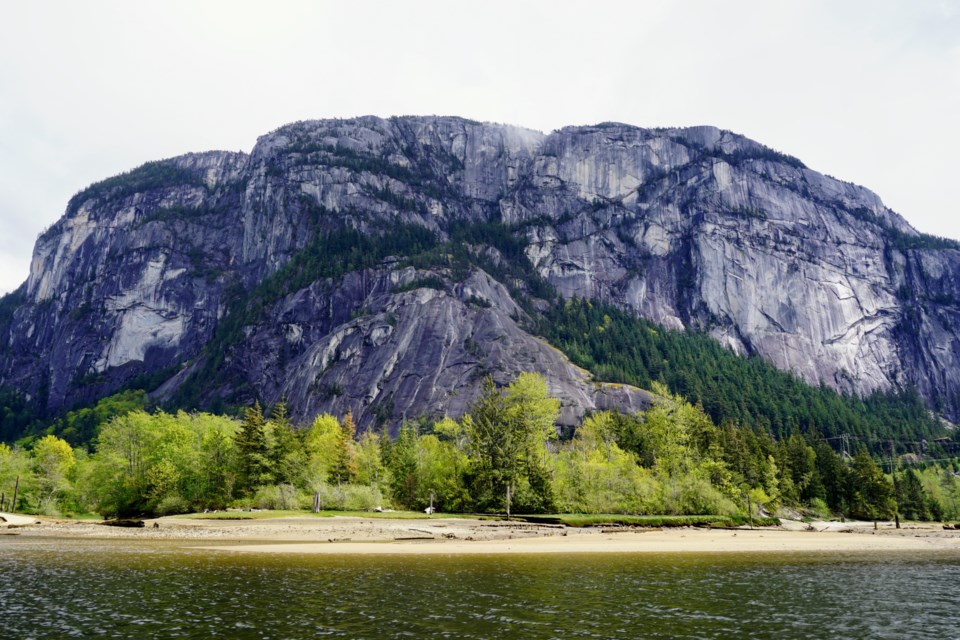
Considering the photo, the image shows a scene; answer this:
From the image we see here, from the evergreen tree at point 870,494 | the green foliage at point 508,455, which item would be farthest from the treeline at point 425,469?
the evergreen tree at point 870,494

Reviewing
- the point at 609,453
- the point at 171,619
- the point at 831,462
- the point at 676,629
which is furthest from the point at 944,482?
the point at 171,619

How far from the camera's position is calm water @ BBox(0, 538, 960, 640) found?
699 inches

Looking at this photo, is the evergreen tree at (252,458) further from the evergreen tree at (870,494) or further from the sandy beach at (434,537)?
the evergreen tree at (870,494)

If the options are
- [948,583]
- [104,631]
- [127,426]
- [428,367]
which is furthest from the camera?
[428,367]

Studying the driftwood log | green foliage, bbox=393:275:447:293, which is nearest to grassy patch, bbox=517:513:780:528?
the driftwood log

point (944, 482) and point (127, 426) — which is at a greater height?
point (127, 426)

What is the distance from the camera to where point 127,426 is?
247 feet

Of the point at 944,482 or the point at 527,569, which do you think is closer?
the point at 527,569

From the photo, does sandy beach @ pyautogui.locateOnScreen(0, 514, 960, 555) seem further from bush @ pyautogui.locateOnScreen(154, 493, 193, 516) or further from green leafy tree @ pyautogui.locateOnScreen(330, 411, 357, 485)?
green leafy tree @ pyautogui.locateOnScreen(330, 411, 357, 485)

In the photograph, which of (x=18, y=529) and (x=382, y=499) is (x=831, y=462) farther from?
(x=18, y=529)

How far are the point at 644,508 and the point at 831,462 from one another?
55.1m

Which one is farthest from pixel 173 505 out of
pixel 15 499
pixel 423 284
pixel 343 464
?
pixel 423 284

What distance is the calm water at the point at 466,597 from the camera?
17.8 metres

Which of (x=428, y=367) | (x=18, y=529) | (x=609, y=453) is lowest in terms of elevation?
(x=18, y=529)
